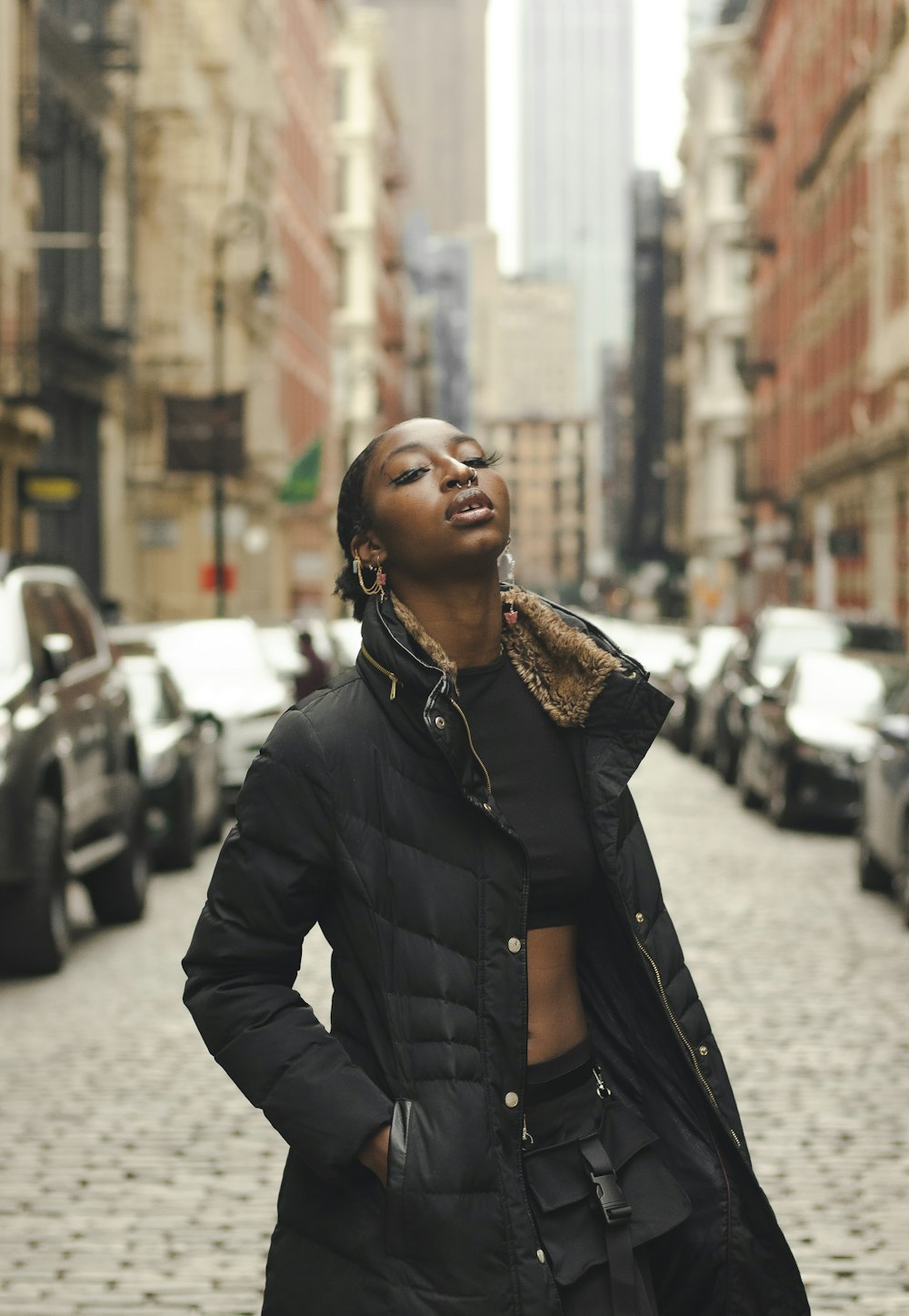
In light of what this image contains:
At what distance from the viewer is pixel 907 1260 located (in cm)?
615

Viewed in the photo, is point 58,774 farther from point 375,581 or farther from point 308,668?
point 308,668

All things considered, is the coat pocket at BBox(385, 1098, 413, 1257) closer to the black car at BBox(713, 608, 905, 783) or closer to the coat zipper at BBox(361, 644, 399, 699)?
the coat zipper at BBox(361, 644, 399, 699)

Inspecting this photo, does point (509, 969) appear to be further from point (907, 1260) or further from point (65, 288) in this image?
point (65, 288)

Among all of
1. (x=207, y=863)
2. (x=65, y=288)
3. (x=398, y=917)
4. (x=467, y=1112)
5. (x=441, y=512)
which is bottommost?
(x=207, y=863)

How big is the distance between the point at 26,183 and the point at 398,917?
33.6 meters

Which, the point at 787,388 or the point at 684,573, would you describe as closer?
the point at 787,388

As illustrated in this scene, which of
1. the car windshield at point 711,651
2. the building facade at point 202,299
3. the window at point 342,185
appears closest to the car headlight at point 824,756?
the car windshield at point 711,651

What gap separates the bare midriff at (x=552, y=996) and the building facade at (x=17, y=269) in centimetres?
2914

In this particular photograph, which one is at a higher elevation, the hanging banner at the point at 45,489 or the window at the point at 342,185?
the window at the point at 342,185

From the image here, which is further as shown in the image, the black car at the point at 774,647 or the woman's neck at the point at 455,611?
the black car at the point at 774,647

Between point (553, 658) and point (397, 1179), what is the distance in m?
0.77

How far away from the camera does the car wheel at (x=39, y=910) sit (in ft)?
36.4

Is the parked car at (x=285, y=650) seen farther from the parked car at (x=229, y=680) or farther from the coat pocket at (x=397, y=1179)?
the coat pocket at (x=397, y=1179)

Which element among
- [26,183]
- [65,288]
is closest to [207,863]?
[26,183]
